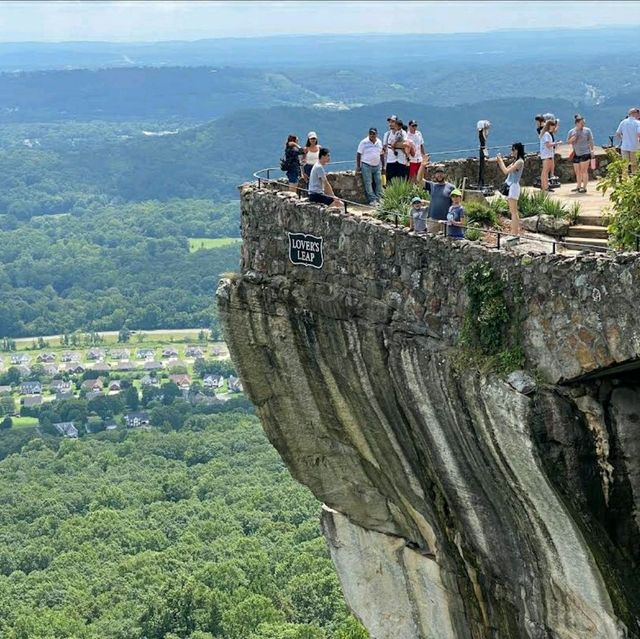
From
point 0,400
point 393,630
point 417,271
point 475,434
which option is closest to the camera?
point 475,434

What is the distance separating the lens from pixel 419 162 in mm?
23172

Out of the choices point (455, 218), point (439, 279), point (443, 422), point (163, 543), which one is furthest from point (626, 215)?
point (163, 543)

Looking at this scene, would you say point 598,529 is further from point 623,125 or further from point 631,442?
point 623,125

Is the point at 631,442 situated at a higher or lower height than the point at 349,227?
lower

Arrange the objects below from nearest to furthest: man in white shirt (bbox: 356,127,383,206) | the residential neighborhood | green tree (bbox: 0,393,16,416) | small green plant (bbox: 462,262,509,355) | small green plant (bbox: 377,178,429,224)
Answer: small green plant (bbox: 462,262,509,355) → small green plant (bbox: 377,178,429,224) → man in white shirt (bbox: 356,127,383,206) → the residential neighborhood → green tree (bbox: 0,393,16,416)

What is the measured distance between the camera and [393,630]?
844 inches

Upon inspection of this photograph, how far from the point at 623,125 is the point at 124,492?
263 feet

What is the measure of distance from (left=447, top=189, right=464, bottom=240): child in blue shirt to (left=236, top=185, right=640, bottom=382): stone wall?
0.24 metres

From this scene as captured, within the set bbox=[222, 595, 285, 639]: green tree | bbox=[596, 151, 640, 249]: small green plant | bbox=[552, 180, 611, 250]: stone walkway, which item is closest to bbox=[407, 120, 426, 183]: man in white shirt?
bbox=[552, 180, 611, 250]: stone walkway

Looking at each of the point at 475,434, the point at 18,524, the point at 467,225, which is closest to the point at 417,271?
the point at 467,225

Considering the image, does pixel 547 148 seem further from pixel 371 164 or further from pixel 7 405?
pixel 7 405

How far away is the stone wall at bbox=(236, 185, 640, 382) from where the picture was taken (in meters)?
14.6

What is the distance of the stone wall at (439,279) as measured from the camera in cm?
1455

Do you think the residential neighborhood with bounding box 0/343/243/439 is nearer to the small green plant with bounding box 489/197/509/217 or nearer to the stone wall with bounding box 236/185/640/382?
the stone wall with bounding box 236/185/640/382
